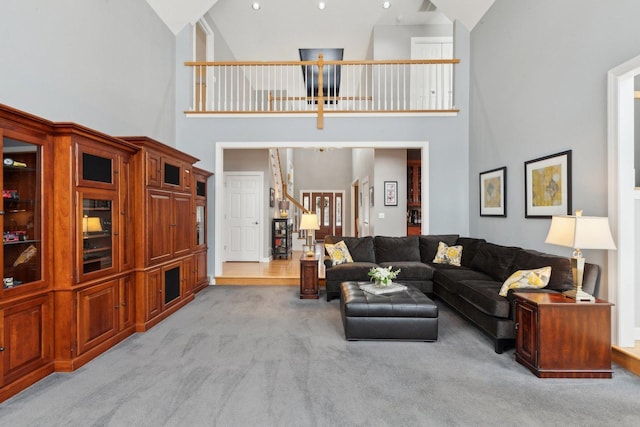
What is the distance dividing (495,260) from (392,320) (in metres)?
1.84

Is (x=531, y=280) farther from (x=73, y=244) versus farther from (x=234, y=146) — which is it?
(x=234, y=146)

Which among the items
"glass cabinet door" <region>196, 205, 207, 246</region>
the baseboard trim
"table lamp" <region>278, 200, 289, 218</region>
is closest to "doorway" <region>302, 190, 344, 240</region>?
"table lamp" <region>278, 200, 289, 218</region>

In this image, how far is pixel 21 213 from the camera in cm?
255

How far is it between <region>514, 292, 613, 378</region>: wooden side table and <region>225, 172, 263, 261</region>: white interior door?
6195 mm

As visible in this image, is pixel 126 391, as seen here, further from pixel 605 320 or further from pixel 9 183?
pixel 605 320

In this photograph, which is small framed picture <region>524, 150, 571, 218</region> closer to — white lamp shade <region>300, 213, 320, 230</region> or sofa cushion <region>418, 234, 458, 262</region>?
sofa cushion <region>418, 234, 458, 262</region>

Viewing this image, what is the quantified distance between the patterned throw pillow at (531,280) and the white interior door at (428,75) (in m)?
4.45

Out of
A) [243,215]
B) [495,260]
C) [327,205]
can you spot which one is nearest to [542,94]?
[495,260]

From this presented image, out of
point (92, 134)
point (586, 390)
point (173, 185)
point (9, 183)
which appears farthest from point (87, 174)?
point (586, 390)

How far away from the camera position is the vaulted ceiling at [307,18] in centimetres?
572

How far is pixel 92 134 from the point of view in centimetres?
294

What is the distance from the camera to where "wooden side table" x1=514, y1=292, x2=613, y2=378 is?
8.63 feet

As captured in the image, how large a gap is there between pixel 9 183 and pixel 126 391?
1.73 metres

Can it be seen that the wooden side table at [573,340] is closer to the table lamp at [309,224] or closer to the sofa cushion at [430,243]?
the sofa cushion at [430,243]
